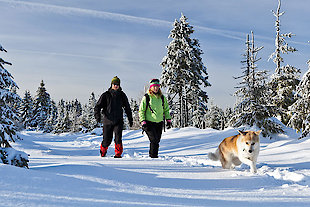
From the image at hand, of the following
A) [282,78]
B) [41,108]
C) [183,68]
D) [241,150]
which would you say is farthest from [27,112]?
[241,150]

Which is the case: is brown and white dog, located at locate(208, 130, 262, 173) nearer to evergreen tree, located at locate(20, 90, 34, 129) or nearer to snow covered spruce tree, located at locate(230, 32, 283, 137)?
snow covered spruce tree, located at locate(230, 32, 283, 137)

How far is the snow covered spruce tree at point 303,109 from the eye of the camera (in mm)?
10492

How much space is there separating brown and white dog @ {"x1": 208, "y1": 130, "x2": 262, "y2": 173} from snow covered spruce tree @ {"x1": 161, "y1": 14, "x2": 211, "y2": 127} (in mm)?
19692

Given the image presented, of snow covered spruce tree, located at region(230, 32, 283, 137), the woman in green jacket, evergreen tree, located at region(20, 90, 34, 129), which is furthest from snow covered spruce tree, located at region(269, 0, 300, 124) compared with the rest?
evergreen tree, located at region(20, 90, 34, 129)

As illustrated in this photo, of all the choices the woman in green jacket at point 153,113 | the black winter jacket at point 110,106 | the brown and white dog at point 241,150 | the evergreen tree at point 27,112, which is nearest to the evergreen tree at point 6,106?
the black winter jacket at point 110,106

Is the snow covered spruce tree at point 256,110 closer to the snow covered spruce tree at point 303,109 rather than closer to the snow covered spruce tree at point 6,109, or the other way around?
the snow covered spruce tree at point 303,109

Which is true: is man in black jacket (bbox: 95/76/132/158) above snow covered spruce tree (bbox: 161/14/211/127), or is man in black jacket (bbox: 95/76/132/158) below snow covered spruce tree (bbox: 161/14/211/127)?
below

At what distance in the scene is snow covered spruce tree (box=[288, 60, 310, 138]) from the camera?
34.4 feet

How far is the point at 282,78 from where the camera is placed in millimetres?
21281

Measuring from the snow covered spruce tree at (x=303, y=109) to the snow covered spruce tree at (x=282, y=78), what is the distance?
9.90m

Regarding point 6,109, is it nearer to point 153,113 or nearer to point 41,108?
point 153,113

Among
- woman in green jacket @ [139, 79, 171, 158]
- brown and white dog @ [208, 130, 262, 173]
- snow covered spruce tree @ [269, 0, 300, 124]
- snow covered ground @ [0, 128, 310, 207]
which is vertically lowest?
snow covered ground @ [0, 128, 310, 207]

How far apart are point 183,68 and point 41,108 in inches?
1586

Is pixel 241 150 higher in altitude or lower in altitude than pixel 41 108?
lower
